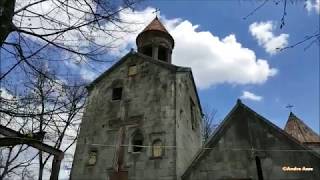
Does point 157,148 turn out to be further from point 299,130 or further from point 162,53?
point 299,130

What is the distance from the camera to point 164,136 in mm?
16625

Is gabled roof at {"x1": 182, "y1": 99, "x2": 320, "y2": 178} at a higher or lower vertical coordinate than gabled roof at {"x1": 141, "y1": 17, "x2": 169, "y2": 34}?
lower

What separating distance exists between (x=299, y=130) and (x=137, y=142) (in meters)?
12.8

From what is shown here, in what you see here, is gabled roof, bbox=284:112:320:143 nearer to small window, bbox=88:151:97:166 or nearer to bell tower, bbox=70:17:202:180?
bell tower, bbox=70:17:202:180

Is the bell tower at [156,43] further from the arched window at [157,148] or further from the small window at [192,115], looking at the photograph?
the arched window at [157,148]

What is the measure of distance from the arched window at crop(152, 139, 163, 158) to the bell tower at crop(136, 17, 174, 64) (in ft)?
22.6

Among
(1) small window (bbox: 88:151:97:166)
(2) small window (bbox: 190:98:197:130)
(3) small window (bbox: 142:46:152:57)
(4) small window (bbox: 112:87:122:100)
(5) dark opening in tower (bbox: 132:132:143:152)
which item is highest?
(3) small window (bbox: 142:46:152:57)

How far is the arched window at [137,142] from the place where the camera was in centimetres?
1702

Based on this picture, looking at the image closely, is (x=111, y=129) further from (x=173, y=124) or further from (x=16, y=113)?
(x=16, y=113)

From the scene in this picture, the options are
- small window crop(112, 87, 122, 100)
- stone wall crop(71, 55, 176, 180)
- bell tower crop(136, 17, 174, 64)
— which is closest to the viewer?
stone wall crop(71, 55, 176, 180)

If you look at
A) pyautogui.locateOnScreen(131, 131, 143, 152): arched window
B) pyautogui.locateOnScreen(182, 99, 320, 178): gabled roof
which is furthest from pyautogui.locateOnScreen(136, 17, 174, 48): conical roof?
pyautogui.locateOnScreen(182, 99, 320, 178): gabled roof

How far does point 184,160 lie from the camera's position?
16.9 metres

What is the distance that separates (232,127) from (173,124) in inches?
132

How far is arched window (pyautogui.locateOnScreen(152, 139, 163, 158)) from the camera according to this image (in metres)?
16.3
